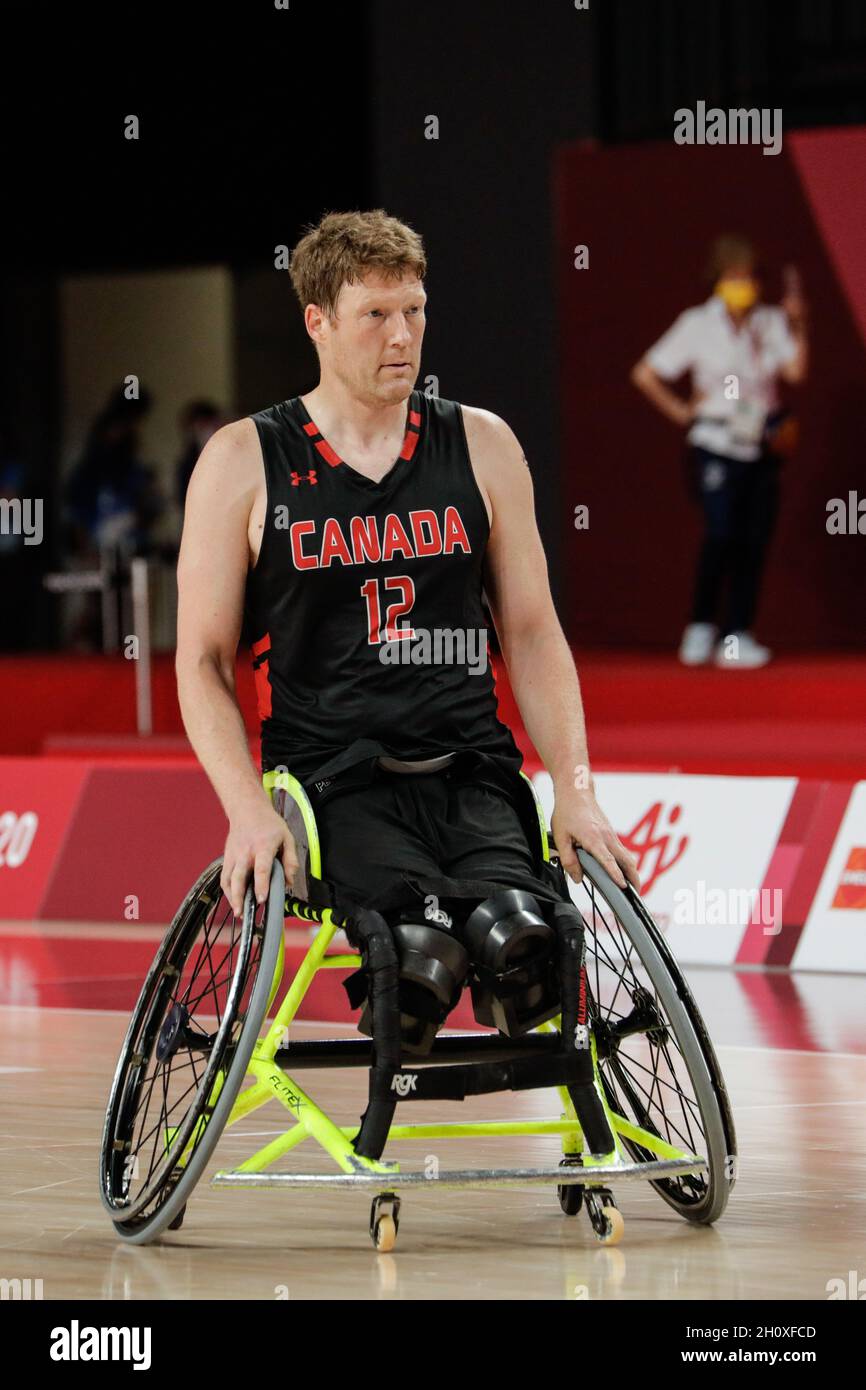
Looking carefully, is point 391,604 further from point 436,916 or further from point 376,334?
point 436,916

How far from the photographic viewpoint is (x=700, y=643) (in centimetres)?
1087

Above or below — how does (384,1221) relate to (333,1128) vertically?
below

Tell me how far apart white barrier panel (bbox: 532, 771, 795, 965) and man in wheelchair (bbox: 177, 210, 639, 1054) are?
133 inches

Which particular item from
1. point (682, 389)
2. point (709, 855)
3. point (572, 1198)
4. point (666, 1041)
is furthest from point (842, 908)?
point (682, 389)

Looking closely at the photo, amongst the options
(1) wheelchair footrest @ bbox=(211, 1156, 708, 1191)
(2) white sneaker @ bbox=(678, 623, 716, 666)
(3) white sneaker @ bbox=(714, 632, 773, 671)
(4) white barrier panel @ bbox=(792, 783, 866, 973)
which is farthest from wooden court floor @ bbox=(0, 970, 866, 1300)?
(2) white sneaker @ bbox=(678, 623, 716, 666)

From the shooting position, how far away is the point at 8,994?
7223 millimetres

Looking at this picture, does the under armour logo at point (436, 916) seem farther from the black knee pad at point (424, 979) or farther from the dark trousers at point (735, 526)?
the dark trousers at point (735, 526)

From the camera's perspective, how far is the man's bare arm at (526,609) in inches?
165

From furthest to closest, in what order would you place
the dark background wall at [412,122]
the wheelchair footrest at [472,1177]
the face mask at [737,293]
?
the dark background wall at [412,122] → the face mask at [737,293] → the wheelchair footrest at [472,1177]

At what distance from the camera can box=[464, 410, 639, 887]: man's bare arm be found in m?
4.20

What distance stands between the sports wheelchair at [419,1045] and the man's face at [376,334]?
0.69 m

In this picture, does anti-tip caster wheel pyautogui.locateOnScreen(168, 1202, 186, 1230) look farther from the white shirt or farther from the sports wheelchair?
the white shirt

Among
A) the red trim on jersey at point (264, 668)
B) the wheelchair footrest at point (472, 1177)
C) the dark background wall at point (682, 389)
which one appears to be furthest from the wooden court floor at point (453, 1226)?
the dark background wall at point (682, 389)

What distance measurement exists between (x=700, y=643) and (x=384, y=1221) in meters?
7.15
